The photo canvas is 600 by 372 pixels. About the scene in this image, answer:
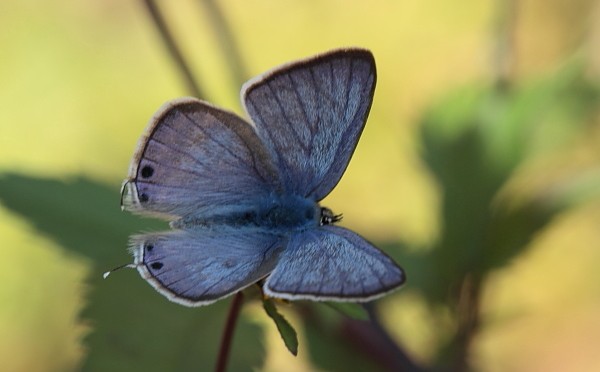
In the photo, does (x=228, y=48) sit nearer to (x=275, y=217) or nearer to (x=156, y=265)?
(x=275, y=217)

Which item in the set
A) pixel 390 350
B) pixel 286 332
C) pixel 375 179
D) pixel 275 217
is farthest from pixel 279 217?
pixel 375 179

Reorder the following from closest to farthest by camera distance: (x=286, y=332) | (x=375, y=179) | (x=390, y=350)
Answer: (x=286, y=332) → (x=390, y=350) → (x=375, y=179)

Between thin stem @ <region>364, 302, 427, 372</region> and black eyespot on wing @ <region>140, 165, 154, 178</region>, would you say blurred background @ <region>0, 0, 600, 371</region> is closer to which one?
thin stem @ <region>364, 302, 427, 372</region>

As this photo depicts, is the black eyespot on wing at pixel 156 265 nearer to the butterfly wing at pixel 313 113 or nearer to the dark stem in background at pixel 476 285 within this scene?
the butterfly wing at pixel 313 113

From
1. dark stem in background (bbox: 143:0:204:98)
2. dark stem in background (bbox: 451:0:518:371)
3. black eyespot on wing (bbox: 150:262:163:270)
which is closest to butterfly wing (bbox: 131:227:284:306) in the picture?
black eyespot on wing (bbox: 150:262:163:270)

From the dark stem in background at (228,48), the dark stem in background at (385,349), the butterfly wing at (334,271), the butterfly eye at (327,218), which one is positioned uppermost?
the dark stem in background at (228,48)

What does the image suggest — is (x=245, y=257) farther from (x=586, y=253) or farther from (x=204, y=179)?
(x=586, y=253)

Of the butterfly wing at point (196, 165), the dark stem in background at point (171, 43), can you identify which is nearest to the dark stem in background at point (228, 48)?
the dark stem in background at point (171, 43)

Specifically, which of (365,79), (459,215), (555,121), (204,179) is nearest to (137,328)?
(204,179)
